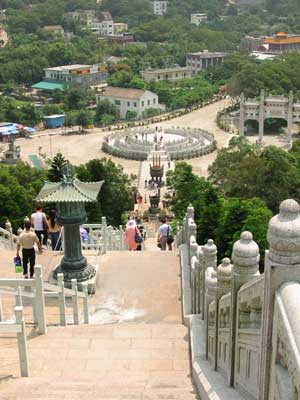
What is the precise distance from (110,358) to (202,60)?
247ft

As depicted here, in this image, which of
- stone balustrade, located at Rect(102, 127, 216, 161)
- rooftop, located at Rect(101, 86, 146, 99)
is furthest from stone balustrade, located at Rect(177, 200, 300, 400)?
rooftop, located at Rect(101, 86, 146, 99)

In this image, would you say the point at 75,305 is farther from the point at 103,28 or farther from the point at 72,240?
the point at 103,28

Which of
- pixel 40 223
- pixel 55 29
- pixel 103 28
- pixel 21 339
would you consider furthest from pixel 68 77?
pixel 21 339

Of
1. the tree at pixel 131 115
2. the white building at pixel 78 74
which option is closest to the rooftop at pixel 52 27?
the white building at pixel 78 74

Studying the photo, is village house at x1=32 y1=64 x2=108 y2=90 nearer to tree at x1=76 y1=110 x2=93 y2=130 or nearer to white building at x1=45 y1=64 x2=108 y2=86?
white building at x1=45 y1=64 x2=108 y2=86

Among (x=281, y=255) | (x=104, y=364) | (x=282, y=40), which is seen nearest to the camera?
(x=281, y=255)

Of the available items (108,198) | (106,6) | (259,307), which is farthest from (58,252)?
(106,6)

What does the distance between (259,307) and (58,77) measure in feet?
232

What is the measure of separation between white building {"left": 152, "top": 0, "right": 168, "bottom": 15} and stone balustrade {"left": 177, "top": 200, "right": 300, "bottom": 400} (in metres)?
137

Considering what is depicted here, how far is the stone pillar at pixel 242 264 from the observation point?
4.92 metres

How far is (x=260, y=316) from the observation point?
4.80 m

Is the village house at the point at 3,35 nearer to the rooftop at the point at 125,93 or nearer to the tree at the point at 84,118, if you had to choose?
the rooftop at the point at 125,93

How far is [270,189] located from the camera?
26.7 metres

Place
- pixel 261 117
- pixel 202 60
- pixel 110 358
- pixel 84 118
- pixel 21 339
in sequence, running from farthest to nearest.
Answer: pixel 202 60
pixel 84 118
pixel 261 117
pixel 110 358
pixel 21 339
